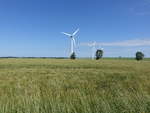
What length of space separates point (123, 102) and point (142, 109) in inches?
20.9

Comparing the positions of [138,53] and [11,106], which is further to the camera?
[138,53]

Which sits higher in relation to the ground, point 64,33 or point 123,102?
point 64,33

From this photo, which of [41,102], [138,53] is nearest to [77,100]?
[41,102]

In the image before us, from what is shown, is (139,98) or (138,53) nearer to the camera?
(139,98)

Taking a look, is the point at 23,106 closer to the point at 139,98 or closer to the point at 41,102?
the point at 41,102

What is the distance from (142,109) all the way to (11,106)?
3.27 meters

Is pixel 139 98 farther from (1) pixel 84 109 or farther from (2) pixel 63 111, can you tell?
(2) pixel 63 111

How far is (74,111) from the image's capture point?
4.51 metres

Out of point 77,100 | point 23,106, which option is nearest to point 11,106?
point 23,106

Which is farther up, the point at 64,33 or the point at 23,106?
the point at 64,33

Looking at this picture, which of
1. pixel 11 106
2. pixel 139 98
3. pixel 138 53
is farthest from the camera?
pixel 138 53

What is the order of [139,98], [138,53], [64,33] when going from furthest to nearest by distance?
[138,53] → [64,33] → [139,98]

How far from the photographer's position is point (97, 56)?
470ft

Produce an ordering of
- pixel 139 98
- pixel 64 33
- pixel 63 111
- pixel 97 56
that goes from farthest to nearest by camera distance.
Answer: pixel 97 56 → pixel 64 33 → pixel 139 98 → pixel 63 111
